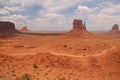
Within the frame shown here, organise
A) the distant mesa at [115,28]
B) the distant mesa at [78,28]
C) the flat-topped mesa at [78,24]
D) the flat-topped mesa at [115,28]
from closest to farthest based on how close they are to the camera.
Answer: the distant mesa at [78,28] < the flat-topped mesa at [78,24] < the distant mesa at [115,28] < the flat-topped mesa at [115,28]

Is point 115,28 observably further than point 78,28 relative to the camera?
Yes

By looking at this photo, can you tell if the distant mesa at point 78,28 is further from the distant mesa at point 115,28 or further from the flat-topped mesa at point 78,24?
the distant mesa at point 115,28

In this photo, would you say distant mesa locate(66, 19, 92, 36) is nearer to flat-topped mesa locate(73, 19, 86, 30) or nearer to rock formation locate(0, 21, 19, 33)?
flat-topped mesa locate(73, 19, 86, 30)

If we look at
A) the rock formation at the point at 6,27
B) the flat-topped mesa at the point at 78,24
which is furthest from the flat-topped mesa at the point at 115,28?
the rock formation at the point at 6,27

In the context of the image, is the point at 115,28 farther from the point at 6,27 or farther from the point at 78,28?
the point at 6,27

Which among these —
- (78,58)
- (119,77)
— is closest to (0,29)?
(78,58)

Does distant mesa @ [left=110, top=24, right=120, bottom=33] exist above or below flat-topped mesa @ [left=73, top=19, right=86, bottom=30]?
below

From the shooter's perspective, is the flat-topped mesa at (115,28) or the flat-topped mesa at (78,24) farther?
the flat-topped mesa at (115,28)

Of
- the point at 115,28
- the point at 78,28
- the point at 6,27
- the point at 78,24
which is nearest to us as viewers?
the point at 78,28

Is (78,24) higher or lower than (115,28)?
higher

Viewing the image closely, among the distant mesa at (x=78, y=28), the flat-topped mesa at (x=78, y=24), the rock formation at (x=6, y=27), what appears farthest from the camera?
the rock formation at (x=6, y=27)

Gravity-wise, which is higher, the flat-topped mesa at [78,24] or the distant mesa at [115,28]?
the flat-topped mesa at [78,24]

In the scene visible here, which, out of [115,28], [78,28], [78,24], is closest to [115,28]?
[115,28]

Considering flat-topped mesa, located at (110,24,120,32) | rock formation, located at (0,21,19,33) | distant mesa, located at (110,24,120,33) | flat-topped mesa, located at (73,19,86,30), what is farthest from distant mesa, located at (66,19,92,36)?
flat-topped mesa, located at (110,24,120,32)
